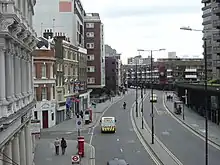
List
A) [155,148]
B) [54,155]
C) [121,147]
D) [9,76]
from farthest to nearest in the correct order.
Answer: [121,147] → [155,148] → [54,155] → [9,76]

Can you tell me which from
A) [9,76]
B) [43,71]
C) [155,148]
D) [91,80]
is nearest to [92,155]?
[155,148]

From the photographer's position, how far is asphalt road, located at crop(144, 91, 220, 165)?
3799cm

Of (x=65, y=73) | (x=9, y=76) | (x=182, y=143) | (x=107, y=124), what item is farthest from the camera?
(x=65, y=73)

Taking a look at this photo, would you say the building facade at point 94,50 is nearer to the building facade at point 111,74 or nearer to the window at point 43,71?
the building facade at point 111,74

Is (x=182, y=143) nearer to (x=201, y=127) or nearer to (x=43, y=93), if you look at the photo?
(x=201, y=127)

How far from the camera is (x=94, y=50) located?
397 feet

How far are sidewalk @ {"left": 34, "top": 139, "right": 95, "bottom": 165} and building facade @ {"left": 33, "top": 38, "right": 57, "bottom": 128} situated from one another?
12.8 meters

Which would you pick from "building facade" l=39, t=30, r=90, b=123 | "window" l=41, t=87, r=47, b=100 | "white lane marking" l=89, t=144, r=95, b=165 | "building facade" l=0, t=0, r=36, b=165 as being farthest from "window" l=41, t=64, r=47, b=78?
"building facade" l=0, t=0, r=36, b=165

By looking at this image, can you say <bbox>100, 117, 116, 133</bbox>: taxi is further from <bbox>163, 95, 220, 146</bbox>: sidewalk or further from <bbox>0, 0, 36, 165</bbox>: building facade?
<bbox>0, 0, 36, 165</bbox>: building facade

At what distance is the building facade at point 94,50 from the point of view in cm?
12012

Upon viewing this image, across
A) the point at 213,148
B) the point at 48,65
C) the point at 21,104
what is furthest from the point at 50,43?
the point at 21,104

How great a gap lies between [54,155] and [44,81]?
22.0 metres

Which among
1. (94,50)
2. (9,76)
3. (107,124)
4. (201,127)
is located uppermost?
(94,50)

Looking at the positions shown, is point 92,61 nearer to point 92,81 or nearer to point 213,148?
point 92,81
